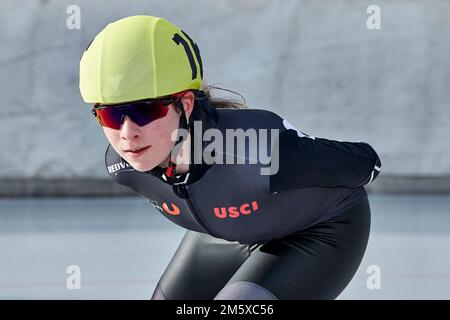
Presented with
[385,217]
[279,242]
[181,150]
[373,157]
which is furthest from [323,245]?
[385,217]

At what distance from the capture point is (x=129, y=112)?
7.45 ft

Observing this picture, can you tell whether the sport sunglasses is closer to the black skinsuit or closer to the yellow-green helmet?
the yellow-green helmet

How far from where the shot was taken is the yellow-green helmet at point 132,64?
2229mm

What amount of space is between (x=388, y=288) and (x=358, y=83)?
135 inches

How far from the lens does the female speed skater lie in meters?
2.27

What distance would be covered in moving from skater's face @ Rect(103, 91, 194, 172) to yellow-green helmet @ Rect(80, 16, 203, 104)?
7 centimetres

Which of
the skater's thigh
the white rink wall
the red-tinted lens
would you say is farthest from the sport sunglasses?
the white rink wall

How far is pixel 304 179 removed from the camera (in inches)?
94.4

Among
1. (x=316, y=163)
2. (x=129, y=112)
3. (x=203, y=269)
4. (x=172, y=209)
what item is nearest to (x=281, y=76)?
(x=203, y=269)

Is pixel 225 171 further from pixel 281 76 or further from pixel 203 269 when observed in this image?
pixel 281 76

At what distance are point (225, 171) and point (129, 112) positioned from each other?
34 centimetres

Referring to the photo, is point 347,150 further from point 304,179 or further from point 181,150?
point 181,150

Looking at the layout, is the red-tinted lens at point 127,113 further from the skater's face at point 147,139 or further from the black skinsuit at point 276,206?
the black skinsuit at point 276,206

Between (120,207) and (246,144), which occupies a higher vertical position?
(246,144)
